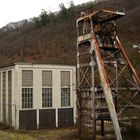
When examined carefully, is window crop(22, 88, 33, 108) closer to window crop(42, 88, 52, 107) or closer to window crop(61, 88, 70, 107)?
window crop(42, 88, 52, 107)

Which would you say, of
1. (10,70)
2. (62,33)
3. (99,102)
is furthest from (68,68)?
(62,33)

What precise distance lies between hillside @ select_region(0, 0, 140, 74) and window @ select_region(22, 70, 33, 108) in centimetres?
1965

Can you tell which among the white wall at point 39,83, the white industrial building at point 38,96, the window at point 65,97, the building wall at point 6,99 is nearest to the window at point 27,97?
the white industrial building at point 38,96

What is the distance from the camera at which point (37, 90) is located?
2531 centimetres

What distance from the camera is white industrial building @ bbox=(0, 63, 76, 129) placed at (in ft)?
80.7

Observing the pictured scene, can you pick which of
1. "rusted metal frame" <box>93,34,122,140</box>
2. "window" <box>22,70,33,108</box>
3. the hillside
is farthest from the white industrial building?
the hillside

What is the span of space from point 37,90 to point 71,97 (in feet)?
10.9

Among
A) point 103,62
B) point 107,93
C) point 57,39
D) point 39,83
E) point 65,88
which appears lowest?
point 107,93

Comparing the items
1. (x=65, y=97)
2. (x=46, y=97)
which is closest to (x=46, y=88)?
(x=46, y=97)

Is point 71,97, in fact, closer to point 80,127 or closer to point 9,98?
point 9,98

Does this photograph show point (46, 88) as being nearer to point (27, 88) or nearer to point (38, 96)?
point (38, 96)

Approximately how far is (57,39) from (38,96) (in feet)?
144

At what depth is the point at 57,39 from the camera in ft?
225

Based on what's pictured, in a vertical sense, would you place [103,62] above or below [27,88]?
above
